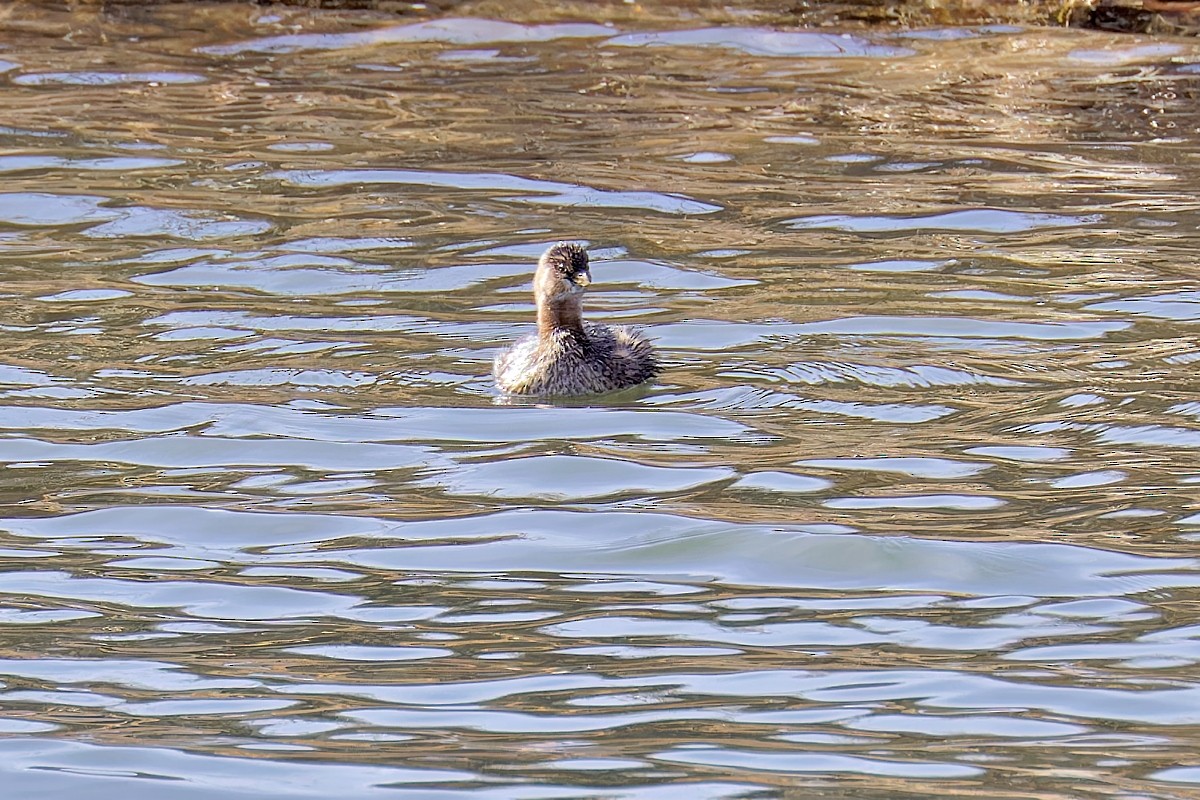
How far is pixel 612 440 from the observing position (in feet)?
29.8

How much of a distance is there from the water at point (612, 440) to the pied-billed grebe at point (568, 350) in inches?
6.0

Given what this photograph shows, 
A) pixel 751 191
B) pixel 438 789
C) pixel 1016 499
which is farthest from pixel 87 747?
pixel 751 191

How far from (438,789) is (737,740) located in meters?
0.83

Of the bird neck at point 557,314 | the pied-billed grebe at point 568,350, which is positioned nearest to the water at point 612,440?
the pied-billed grebe at point 568,350

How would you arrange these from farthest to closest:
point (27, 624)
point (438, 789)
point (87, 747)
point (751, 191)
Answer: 1. point (751, 191)
2. point (27, 624)
3. point (87, 747)
4. point (438, 789)

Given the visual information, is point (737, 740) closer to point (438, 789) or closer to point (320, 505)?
point (438, 789)

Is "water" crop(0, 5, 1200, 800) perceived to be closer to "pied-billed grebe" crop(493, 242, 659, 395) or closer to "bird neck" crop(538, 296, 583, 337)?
"pied-billed grebe" crop(493, 242, 659, 395)

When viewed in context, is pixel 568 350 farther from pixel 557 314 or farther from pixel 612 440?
pixel 612 440

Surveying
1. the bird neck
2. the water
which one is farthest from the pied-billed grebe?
the water

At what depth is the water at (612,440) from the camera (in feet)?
18.0

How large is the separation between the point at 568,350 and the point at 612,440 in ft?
3.62

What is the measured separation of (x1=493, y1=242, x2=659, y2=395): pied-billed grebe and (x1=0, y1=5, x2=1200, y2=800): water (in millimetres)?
153

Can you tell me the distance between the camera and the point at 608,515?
7691mm

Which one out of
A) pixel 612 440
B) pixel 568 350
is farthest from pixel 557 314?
pixel 612 440
